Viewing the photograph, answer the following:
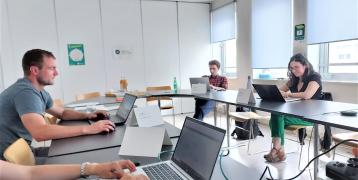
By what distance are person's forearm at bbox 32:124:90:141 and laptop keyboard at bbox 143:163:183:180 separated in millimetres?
755

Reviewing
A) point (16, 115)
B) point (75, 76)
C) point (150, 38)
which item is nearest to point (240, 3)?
point (150, 38)

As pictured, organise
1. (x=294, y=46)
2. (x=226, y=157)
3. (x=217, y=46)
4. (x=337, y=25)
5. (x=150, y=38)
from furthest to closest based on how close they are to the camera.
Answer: (x=217, y=46) → (x=150, y=38) → (x=294, y=46) → (x=337, y=25) → (x=226, y=157)

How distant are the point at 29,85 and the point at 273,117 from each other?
2216 mm

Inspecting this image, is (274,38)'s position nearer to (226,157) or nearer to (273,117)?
(273,117)

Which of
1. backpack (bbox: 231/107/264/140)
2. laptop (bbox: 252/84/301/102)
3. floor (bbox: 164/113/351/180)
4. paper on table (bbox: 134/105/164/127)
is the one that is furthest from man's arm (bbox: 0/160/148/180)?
backpack (bbox: 231/107/264/140)

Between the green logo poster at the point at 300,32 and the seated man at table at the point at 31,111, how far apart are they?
3174 millimetres

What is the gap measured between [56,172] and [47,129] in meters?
0.62

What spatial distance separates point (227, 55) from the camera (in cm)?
602

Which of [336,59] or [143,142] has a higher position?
[336,59]

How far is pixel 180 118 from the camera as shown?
18.5 ft

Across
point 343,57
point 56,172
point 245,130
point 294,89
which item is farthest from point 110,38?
point 56,172

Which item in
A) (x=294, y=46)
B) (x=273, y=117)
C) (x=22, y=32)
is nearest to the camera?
(x=273, y=117)

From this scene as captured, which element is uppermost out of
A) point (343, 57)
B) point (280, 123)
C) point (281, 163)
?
point (343, 57)

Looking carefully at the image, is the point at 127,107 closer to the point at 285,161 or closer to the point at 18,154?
the point at 18,154
